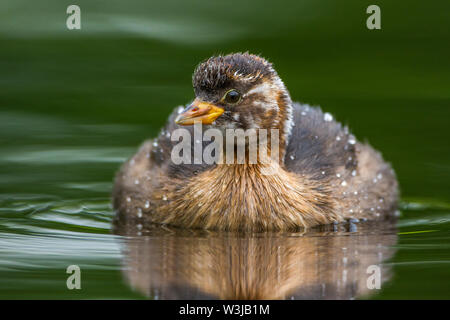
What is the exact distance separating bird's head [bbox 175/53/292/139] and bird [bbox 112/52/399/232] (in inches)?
0.5

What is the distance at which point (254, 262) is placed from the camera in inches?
372

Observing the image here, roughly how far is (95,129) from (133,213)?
270 cm

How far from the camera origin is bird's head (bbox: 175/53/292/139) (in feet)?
35.4

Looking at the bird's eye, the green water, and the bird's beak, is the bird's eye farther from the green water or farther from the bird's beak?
the green water

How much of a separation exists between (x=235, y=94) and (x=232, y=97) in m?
0.05

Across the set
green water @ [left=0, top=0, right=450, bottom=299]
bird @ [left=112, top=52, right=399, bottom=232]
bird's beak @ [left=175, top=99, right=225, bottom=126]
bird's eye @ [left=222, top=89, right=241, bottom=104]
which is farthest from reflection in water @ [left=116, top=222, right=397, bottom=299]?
bird's eye @ [left=222, top=89, right=241, bottom=104]

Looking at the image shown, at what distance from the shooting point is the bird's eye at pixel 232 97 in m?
11.0

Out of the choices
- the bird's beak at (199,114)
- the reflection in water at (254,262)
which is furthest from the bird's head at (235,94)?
the reflection in water at (254,262)

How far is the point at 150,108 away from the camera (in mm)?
14758

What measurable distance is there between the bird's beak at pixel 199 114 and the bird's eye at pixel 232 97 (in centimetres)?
14

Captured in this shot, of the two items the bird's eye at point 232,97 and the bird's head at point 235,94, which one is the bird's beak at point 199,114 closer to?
the bird's head at point 235,94

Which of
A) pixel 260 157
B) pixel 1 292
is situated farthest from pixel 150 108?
pixel 1 292

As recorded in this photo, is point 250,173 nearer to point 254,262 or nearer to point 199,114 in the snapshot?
point 199,114

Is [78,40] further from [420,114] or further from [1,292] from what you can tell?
[1,292]
